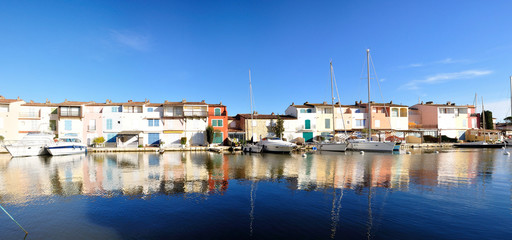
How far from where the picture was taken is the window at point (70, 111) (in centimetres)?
4681

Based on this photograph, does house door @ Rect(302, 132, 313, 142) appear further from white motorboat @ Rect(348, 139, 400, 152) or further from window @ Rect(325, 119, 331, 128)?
white motorboat @ Rect(348, 139, 400, 152)

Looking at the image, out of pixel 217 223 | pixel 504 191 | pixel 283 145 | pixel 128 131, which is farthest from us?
pixel 128 131

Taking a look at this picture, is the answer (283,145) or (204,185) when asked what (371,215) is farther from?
(283,145)

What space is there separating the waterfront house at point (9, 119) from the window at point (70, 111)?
742cm

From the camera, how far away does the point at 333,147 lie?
44.2m

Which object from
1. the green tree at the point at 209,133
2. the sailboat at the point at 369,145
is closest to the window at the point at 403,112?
the sailboat at the point at 369,145

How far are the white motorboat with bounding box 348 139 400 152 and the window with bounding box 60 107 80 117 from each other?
49.1 metres

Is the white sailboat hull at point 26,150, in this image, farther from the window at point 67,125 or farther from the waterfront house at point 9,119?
the waterfront house at point 9,119

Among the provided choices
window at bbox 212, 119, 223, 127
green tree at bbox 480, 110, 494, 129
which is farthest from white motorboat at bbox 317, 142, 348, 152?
green tree at bbox 480, 110, 494, 129

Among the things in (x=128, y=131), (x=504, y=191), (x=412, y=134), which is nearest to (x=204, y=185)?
(x=504, y=191)

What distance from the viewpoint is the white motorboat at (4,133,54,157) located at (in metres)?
35.1

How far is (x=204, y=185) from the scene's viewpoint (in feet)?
52.7

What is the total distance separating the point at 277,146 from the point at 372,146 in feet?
52.4

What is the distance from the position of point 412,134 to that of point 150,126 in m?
58.0
